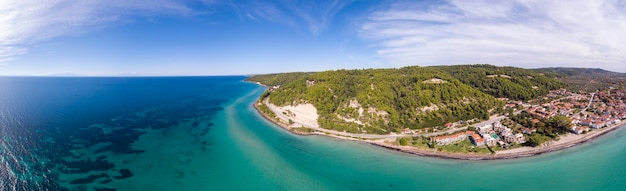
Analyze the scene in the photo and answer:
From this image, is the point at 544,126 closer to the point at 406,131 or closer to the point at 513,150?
the point at 513,150

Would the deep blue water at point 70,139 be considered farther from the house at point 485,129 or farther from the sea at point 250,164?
the house at point 485,129

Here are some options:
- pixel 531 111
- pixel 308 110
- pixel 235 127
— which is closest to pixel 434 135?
pixel 308 110

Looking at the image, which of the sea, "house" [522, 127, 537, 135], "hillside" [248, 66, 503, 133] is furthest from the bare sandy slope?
"house" [522, 127, 537, 135]

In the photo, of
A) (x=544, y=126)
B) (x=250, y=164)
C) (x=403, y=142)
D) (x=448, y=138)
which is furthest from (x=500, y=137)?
(x=250, y=164)

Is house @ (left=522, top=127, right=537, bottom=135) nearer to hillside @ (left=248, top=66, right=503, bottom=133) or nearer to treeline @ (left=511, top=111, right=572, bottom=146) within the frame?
treeline @ (left=511, top=111, right=572, bottom=146)

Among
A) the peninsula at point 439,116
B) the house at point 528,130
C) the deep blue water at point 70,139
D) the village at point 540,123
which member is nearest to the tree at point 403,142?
the peninsula at point 439,116

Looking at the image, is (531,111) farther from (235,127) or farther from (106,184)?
(106,184)
